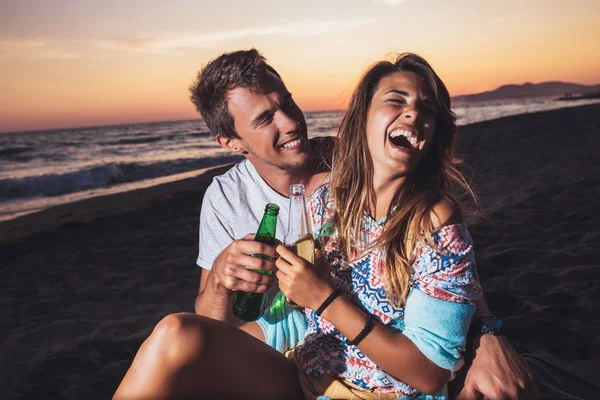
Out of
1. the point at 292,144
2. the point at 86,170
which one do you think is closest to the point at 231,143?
the point at 292,144

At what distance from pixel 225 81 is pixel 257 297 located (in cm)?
174

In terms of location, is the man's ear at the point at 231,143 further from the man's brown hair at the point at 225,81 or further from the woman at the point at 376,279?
the woman at the point at 376,279

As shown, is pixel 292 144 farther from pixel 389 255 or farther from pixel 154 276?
pixel 154 276

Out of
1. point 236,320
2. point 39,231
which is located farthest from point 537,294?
point 39,231

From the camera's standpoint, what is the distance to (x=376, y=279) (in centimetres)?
197

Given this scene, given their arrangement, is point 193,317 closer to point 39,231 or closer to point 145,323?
point 145,323

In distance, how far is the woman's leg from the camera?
1.80 m

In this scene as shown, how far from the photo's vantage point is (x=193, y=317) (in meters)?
1.88

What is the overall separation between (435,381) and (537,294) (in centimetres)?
241

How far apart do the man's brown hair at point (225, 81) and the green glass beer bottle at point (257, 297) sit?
1.41m

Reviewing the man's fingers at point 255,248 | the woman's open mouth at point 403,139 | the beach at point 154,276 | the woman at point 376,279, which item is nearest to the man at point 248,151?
the woman at point 376,279

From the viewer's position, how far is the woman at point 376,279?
169cm

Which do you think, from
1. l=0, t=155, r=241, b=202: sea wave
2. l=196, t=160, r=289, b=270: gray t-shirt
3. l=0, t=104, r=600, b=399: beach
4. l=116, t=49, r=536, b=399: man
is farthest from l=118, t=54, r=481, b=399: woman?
l=0, t=155, r=241, b=202: sea wave

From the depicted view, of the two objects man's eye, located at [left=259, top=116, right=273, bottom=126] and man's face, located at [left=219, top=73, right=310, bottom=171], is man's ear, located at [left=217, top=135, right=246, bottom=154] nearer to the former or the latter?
man's face, located at [left=219, top=73, right=310, bottom=171]
